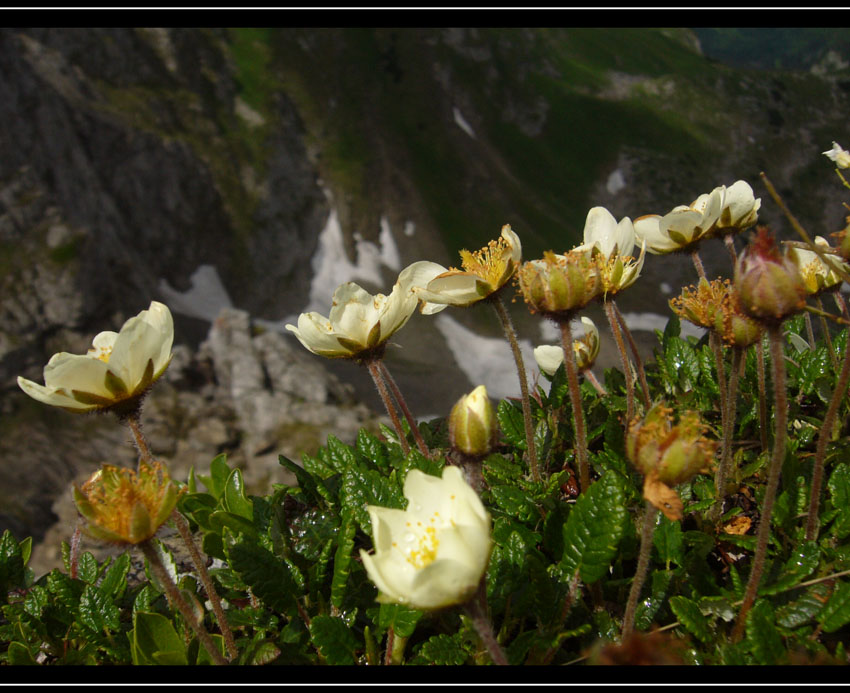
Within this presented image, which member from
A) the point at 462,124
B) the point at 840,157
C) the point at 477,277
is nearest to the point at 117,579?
the point at 477,277

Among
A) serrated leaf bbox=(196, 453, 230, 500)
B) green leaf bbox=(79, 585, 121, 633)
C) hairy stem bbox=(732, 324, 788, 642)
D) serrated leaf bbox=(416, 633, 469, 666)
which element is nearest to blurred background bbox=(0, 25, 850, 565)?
serrated leaf bbox=(196, 453, 230, 500)

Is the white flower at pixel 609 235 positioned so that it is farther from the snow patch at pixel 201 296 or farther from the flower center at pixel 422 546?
the snow patch at pixel 201 296

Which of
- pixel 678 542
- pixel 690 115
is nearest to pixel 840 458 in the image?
pixel 678 542

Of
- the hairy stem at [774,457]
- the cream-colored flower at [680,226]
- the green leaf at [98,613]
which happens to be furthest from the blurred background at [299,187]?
the hairy stem at [774,457]

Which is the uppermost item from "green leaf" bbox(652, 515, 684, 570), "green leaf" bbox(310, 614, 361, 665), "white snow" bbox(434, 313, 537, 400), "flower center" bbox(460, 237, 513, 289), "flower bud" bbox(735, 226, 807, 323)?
"flower bud" bbox(735, 226, 807, 323)

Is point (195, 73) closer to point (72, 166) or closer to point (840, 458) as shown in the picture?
point (72, 166)

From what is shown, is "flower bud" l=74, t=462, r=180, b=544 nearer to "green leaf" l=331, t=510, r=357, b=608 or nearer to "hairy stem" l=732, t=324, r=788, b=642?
"green leaf" l=331, t=510, r=357, b=608
